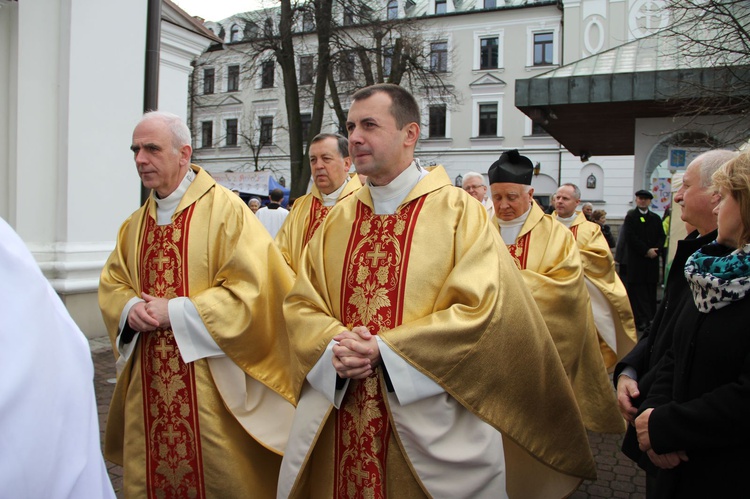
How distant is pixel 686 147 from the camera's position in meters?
10.3

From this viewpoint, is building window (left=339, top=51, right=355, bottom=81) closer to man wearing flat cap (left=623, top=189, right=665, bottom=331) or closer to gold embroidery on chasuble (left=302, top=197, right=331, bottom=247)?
man wearing flat cap (left=623, top=189, right=665, bottom=331)

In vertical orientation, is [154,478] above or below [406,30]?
below

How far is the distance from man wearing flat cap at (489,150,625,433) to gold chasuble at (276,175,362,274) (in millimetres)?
1285

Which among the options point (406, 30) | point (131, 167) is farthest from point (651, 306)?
point (406, 30)

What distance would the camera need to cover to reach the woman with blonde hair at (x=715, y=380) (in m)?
1.90

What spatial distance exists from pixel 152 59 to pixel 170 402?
5325 mm

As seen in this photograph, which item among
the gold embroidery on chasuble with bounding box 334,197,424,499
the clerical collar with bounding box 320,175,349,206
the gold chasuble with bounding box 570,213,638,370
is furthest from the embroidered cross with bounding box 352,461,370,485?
the gold chasuble with bounding box 570,213,638,370

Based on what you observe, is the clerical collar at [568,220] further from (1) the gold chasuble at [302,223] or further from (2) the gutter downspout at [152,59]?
(2) the gutter downspout at [152,59]

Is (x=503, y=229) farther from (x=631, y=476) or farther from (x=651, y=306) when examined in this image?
(x=651, y=306)

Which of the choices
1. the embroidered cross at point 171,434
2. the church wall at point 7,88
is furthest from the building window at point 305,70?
the embroidered cross at point 171,434

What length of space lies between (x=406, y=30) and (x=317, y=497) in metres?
23.9

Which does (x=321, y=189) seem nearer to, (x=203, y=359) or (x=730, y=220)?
(x=203, y=359)

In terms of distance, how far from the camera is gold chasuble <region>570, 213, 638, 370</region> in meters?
5.56

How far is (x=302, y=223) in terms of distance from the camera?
509 cm
